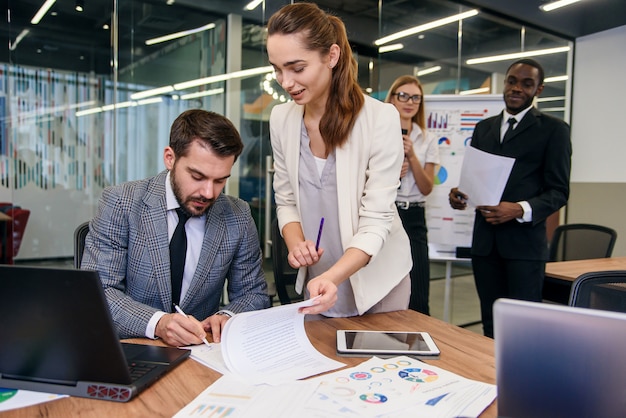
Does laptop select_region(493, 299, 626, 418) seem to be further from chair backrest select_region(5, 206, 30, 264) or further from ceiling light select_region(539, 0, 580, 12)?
ceiling light select_region(539, 0, 580, 12)

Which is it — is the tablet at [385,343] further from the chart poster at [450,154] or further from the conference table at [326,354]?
the chart poster at [450,154]

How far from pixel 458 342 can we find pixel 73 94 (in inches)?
146

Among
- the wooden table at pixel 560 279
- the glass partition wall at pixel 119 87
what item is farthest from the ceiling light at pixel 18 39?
the wooden table at pixel 560 279

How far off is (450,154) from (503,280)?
1.65 m

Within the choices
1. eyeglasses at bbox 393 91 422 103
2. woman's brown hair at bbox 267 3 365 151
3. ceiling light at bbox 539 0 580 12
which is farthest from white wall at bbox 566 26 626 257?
woman's brown hair at bbox 267 3 365 151

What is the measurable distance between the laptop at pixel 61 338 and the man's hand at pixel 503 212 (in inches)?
72.2

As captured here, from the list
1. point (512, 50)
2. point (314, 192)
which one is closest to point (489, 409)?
point (314, 192)

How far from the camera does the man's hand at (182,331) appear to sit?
1185 mm

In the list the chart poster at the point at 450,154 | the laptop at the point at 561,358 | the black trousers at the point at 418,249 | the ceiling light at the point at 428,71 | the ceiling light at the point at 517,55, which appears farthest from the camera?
the ceiling light at the point at 517,55

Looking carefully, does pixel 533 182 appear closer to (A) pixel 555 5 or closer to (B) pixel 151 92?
(B) pixel 151 92

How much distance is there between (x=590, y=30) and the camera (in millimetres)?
6016

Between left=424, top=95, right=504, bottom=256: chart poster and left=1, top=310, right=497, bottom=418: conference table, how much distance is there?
2.39m

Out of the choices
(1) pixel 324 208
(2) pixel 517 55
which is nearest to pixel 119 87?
(1) pixel 324 208

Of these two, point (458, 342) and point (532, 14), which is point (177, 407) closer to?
point (458, 342)
